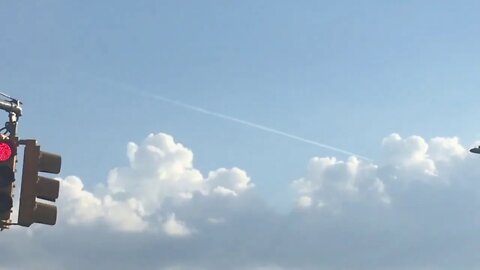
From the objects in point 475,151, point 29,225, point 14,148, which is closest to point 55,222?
point 29,225

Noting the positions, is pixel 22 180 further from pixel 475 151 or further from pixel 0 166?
pixel 475 151

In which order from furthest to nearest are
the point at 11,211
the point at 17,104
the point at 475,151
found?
the point at 475,151 < the point at 17,104 < the point at 11,211

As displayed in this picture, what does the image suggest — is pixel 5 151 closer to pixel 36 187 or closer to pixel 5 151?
pixel 5 151

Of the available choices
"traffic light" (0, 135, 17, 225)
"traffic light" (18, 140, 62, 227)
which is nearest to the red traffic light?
"traffic light" (0, 135, 17, 225)

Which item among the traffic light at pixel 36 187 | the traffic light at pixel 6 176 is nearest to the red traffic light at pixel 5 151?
the traffic light at pixel 6 176

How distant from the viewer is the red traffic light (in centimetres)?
1207

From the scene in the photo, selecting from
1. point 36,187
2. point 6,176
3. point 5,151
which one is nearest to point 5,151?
point 5,151

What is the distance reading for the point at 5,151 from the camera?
12125 millimetres

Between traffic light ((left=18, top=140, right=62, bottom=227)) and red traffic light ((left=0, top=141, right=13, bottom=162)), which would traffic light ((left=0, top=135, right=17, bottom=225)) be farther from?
traffic light ((left=18, top=140, right=62, bottom=227))

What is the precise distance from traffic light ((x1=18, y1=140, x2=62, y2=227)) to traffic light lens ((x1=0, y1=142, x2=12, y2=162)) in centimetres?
23

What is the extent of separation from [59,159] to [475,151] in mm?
26854

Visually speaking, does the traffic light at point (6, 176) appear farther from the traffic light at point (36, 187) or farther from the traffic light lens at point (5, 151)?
the traffic light at point (36, 187)

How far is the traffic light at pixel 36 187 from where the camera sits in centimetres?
1203

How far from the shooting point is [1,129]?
508 inches
